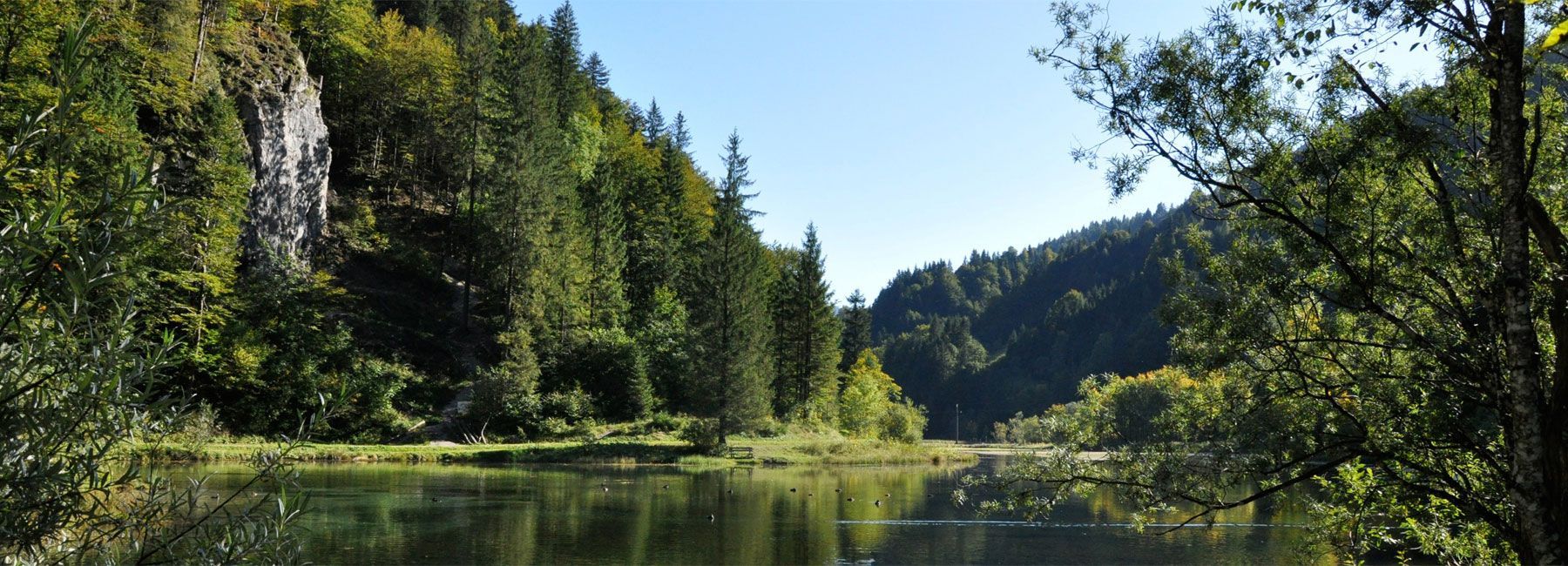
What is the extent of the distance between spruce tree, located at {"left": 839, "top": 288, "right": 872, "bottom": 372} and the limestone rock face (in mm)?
44490

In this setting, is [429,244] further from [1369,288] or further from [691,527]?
[1369,288]

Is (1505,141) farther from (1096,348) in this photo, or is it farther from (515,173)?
(1096,348)

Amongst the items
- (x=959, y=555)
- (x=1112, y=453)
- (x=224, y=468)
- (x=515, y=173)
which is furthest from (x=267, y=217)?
(x=1112, y=453)

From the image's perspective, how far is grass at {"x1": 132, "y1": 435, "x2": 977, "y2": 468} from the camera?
36.9 metres

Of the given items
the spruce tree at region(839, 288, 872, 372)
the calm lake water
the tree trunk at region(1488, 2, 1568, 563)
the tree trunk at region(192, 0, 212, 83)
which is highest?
the tree trunk at region(192, 0, 212, 83)

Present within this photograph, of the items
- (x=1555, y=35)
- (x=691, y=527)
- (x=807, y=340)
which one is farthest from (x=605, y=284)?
(x=1555, y=35)

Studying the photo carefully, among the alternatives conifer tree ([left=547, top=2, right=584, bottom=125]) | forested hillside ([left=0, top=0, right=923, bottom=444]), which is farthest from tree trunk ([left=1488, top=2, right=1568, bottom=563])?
conifer tree ([left=547, top=2, right=584, bottom=125])

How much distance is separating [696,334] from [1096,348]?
125m

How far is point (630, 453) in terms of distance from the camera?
43750 millimetres

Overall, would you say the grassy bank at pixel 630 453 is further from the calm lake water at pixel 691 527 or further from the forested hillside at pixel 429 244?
the calm lake water at pixel 691 527

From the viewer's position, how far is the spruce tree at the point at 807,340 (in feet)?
203

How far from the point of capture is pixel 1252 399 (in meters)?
9.21

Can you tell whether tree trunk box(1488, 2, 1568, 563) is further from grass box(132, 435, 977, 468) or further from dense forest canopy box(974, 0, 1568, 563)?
grass box(132, 435, 977, 468)

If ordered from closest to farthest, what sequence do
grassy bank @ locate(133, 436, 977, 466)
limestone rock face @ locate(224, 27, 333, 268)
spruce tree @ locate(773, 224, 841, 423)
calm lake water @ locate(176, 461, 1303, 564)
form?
calm lake water @ locate(176, 461, 1303, 564) → grassy bank @ locate(133, 436, 977, 466) → limestone rock face @ locate(224, 27, 333, 268) → spruce tree @ locate(773, 224, 841, 423)
